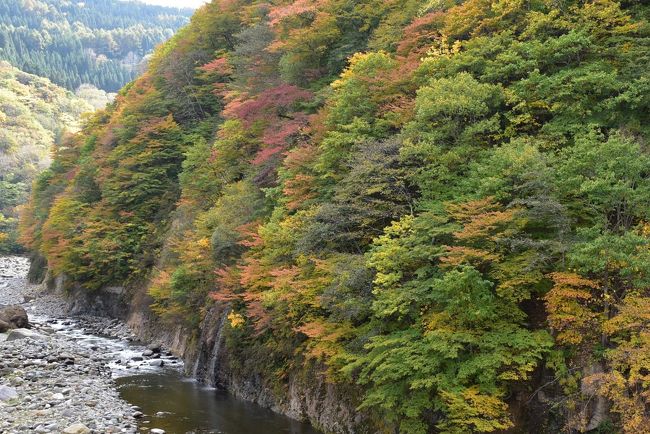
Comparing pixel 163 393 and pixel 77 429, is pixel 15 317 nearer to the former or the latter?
pixel 163 393

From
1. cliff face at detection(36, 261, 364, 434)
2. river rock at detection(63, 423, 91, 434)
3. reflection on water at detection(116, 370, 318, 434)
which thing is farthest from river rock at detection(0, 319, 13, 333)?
river rock at detection(63, 423, 91, 434)

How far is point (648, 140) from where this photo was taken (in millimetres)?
13508

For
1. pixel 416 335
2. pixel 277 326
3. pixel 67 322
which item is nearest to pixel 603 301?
pixel 416 335

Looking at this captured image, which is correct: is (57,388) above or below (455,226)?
below

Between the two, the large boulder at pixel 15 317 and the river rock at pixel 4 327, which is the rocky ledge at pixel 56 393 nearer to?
the river rock at pixel 4 327

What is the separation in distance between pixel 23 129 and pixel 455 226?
379 ft

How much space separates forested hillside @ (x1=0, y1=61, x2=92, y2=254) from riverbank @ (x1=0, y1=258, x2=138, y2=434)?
54.7 meters

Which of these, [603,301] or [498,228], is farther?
[498,228]

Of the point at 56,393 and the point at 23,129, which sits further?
the point at 23,129

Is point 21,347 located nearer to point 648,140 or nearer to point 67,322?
point 67,322

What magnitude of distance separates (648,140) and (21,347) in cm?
2623

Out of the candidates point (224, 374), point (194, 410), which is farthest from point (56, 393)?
point (224, 374)

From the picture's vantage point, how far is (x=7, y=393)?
17781 mm

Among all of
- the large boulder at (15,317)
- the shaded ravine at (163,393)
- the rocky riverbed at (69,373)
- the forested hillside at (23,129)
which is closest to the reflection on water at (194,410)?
the shaded ravine at (163,393)
